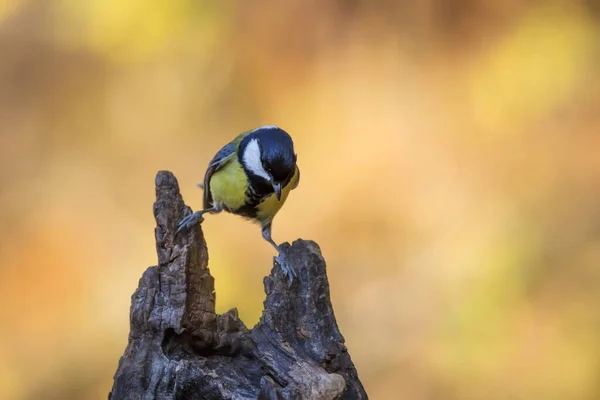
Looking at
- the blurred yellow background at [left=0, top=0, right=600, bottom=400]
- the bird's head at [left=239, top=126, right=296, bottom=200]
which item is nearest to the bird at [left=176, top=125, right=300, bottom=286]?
the bird's head at [left=239, top=126, right=296, bottom=200]

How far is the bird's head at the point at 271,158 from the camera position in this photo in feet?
4.55

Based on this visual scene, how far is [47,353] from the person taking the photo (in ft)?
7.55

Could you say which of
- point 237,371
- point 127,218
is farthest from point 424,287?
point 237,371

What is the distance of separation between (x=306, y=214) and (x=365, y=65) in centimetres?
70

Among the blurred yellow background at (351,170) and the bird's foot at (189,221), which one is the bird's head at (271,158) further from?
the blurred yellow background at (351,170)

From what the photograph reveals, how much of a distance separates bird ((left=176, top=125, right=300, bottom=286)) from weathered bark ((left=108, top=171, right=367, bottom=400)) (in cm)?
6

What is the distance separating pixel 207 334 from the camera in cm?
118

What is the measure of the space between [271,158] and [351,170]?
1.18 metres

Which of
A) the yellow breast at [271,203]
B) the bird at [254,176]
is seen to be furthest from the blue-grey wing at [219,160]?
the yellow breast at [271,203]

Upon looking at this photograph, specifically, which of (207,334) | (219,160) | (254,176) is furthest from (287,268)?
(219,160)

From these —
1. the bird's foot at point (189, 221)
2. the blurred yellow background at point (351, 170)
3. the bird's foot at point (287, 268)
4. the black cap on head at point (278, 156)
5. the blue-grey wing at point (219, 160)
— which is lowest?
the bird's foot at point (287, 268)

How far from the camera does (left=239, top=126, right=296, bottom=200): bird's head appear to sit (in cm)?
139

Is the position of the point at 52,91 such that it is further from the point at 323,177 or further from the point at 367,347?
the point at 367,347

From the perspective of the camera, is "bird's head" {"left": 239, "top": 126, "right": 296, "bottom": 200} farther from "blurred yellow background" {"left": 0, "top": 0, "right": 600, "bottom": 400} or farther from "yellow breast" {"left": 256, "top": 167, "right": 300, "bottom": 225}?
"blurred yellow background" {"left": 0, "top": 0, "right": 600, "bottom": 400}
